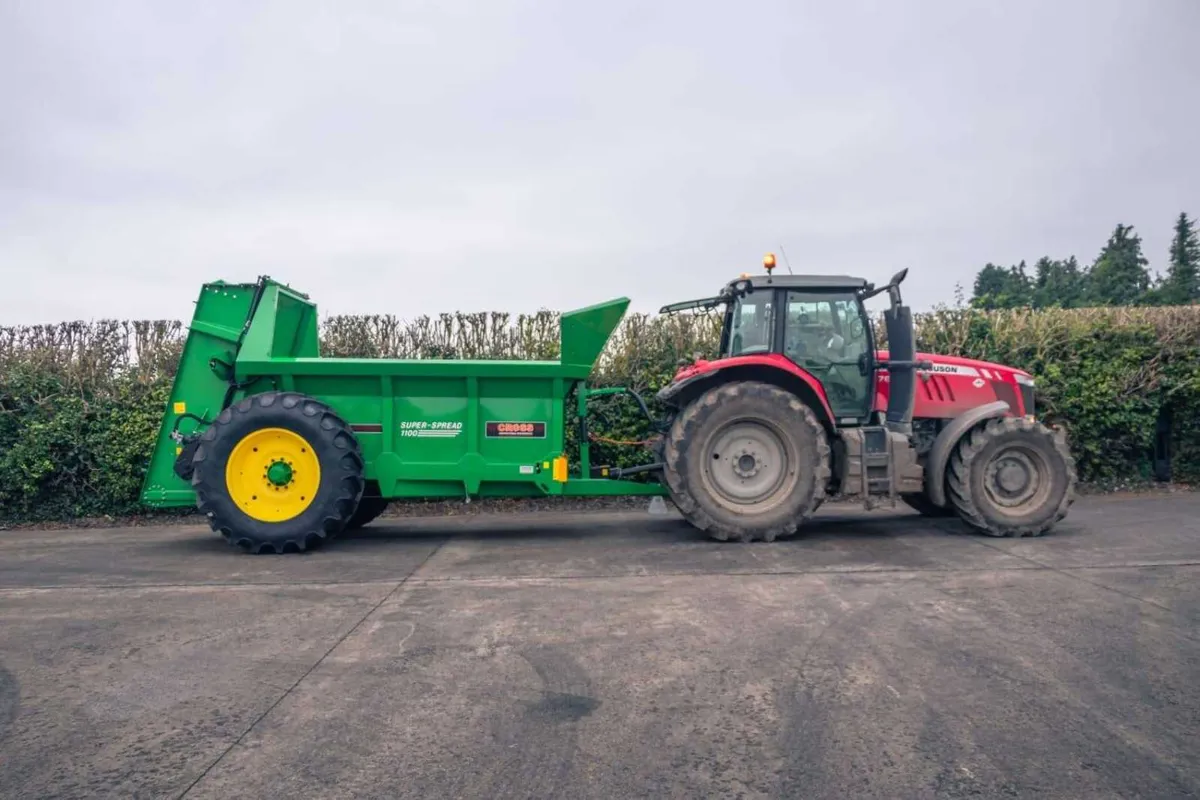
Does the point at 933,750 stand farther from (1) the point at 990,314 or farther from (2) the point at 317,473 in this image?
(1) the point at 990,314

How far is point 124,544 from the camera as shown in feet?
26.3

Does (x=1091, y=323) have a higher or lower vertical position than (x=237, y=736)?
higher

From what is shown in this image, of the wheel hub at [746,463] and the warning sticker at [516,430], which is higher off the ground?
the warning sticker at [516,430]

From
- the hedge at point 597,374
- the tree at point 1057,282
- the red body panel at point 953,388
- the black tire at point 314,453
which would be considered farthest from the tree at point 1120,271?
the black tire at point 314,453

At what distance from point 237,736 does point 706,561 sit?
3948mm

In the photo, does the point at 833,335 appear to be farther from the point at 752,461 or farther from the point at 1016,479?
the point at 1016,479

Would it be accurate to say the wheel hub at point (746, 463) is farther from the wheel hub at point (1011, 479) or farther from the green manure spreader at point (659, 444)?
the wheel hub at point (1011, 479)

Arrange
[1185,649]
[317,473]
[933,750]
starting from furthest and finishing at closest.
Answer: [317,473] → [1185,649] → [933,750]

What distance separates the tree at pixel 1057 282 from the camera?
32281 millimetres

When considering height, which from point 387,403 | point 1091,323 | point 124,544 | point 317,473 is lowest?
point 124,544

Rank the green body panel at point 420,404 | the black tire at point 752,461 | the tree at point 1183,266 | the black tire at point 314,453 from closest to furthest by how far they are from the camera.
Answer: the black tire at point 314,453 → the black tire at point 752,461 → the green body panel at point 420,404 → the tree at point 1183,266

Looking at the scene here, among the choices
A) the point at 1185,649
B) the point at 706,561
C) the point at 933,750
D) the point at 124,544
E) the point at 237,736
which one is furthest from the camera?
the point at 124,544

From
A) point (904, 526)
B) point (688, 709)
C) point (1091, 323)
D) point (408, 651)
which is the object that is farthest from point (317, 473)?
point (1091, 323)

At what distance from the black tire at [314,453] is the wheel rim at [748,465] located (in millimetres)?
3104
